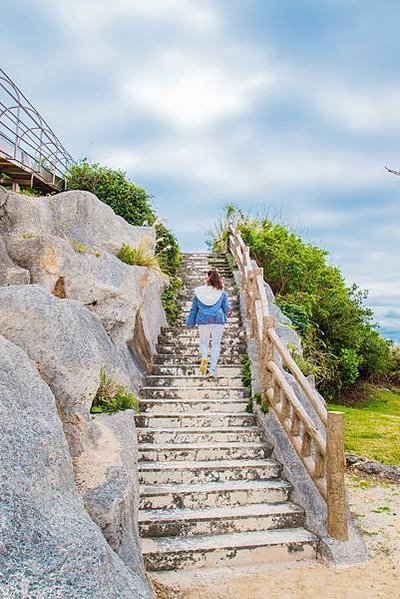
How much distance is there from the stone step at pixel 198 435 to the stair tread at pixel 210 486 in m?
0.79

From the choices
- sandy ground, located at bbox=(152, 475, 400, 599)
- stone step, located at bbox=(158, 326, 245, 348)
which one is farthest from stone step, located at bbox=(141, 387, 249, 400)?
sandy ground, located at bbox=(152, 475, 400, 599)

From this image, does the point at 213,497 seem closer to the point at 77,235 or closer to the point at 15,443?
the point at 15,443

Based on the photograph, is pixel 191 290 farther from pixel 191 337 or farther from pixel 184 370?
pixel 184 370

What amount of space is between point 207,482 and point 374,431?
5.64m

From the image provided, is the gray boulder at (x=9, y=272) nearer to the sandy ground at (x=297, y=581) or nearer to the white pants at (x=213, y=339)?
the white pants at (x=213, y=339)

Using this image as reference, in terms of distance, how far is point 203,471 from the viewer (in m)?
5.76

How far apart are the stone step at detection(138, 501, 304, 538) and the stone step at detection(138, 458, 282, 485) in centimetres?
45

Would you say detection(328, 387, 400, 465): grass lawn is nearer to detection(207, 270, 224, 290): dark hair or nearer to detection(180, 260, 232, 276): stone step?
detection(207, 270, 224, 290): dark hair

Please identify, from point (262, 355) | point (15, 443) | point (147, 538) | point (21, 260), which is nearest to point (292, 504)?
point (147, 538)

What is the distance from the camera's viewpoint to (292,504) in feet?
18.0

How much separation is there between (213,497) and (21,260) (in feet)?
12.0

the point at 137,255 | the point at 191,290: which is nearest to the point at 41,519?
the point at 137,255

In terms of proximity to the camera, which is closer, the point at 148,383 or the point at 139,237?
the point at 148,383

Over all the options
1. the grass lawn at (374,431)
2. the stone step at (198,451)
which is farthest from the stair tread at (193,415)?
the grass lawn at (374,431)
